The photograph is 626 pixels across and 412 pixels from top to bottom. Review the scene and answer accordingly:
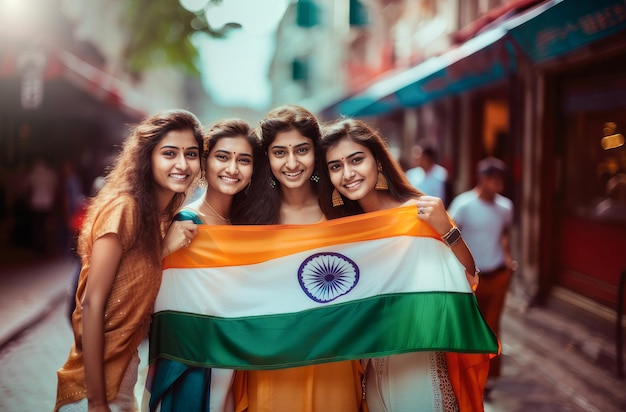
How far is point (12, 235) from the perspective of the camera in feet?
46.0

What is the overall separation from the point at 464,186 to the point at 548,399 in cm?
792

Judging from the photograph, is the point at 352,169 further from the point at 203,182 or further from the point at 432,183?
the point at 432,183

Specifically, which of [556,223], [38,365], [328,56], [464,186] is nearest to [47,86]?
[38,365]

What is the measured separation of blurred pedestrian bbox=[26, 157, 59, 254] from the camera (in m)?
12.4

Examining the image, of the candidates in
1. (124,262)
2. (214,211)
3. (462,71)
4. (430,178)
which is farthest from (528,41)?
(124,262)

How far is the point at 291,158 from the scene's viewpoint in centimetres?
325

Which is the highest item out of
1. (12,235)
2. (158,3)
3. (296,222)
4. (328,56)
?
(328,56)

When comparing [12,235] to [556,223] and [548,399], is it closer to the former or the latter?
[556,223]

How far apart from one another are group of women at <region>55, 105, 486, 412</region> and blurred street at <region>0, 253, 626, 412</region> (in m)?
2.16

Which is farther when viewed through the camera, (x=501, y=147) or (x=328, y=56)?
(x=328, y=56)

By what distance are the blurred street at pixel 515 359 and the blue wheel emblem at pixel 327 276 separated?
2405 mm

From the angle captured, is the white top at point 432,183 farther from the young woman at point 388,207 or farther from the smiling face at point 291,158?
the smiling face at point 291,158

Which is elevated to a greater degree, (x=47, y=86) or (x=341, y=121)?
(x=47, y=86)

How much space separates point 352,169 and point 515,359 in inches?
157
